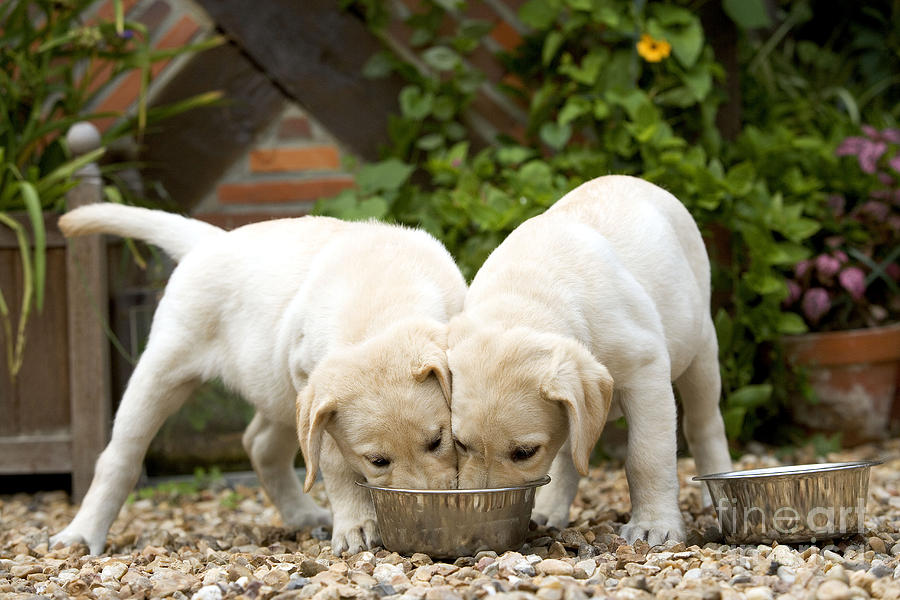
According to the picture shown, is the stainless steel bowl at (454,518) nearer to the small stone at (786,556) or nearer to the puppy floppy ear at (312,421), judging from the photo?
the puppy floppy ear at (312,421)

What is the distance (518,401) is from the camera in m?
2.81

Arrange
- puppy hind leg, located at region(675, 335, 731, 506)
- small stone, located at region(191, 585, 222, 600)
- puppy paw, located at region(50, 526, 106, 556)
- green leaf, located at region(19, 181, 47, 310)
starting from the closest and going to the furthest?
small stone, located at region(191, 585, 222, 600)
puppy paw, located at region(50, 526, 106, 556)
puppy hind leg, located at region(675, 335, 731, 506)
green leaf, located at region(19, 181, 47, 310)

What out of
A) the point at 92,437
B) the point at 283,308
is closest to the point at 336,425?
the point at 283,308

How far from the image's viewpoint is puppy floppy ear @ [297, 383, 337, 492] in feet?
9.55

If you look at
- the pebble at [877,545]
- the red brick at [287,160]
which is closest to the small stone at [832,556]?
the pebble at [877,545]

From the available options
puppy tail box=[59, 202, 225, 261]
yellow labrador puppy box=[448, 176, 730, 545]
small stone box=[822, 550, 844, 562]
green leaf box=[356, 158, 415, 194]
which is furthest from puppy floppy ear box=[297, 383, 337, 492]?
green leaf box=[356, 158, 415, 194]

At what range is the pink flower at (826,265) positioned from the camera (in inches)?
204

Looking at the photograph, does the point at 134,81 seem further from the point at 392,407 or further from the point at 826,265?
the point at 826,265

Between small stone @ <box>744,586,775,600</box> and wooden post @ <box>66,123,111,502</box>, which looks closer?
small stone @ <box>744,586,775,600</box>

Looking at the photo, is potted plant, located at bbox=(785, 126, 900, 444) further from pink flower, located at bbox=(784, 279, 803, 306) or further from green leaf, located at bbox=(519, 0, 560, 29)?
green leaf, located at bbox=(519, 0, 560, 29)

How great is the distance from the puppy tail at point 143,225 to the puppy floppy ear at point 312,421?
1.29 metres

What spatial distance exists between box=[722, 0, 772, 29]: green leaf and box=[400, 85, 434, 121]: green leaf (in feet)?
5.29

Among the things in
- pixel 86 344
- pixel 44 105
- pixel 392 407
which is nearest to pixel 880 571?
pixel 392 407

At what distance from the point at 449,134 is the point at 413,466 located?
313 cm
